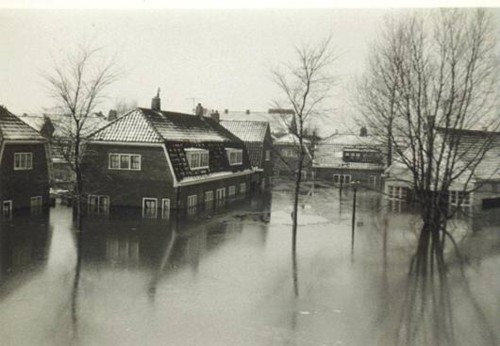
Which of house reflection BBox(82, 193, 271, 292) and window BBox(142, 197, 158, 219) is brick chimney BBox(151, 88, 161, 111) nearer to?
window BBox(142, 197, 158, 219)

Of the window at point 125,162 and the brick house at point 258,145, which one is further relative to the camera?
the brick house at point 258,145

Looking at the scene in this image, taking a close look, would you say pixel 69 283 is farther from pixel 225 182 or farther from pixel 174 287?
pixel 225 182

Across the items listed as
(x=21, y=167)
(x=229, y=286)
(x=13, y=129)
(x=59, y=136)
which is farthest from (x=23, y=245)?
(x=59, y=136)

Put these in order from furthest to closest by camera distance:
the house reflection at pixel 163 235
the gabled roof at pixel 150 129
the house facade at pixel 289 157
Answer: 1. the house facade at pixel 289 157
2. the gabled roof at pixel 150 129
3. the house reflection at pixel 163 235

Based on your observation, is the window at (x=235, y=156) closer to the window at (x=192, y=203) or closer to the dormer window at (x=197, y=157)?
the dormer window at (x=197, y=157)

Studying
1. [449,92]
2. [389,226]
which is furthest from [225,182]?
[449,92]

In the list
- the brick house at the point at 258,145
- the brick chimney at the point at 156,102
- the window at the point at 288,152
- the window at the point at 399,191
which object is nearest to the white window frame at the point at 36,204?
the brick chimney at the point at 156,102

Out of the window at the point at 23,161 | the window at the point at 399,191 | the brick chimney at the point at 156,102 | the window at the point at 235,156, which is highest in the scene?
the brick chimney at the point at 156,102

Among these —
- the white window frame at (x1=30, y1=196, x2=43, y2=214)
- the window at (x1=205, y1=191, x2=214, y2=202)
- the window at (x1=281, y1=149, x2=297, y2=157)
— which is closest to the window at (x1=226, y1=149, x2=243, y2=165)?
the window at (x1=205, y1=191, x2=214, y2=202)
